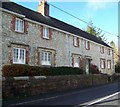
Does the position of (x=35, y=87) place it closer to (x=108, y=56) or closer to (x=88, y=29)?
(x=108, y=56)

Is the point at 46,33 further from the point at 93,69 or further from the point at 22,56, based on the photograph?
the point at 93,69

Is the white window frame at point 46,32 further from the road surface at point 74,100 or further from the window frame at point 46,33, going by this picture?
the road surface at point 74,100

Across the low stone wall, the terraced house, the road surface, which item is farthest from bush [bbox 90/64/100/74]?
the road surface

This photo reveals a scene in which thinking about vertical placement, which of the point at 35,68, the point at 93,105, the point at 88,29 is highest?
the point at 88,29

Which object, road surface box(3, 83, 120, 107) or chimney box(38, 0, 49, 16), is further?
chimney box(38, 0, 49, 16)

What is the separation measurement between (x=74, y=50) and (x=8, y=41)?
41.0 ft

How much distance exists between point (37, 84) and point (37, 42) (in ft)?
28.5

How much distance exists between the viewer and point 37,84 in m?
16.0

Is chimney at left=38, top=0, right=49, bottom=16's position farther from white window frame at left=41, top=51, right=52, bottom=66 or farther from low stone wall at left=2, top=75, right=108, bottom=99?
low stone wall at left=2, top=75, right=108, bottom=99

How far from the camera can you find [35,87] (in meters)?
15.8

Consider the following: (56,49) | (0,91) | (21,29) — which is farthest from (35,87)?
(56,49)

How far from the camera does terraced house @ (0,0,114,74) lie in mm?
20438

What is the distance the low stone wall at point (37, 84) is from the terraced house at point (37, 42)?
4761 mm

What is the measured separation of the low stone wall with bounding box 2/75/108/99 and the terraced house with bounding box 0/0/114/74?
187 inches
